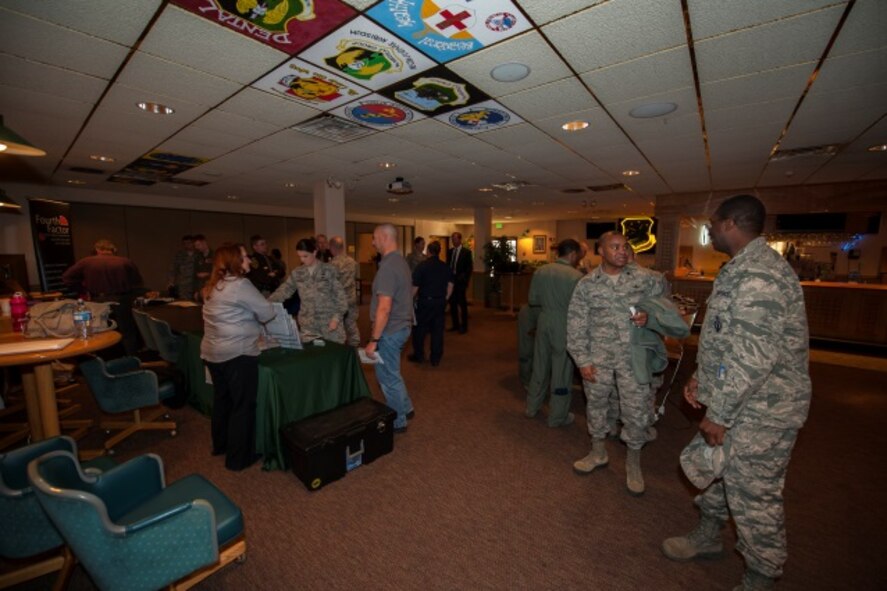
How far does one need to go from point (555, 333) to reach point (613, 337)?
2.45ft

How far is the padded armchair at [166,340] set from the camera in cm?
344

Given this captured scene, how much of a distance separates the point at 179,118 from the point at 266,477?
3242mm

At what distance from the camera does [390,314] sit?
2.84m

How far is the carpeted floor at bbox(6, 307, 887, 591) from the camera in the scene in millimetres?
1725

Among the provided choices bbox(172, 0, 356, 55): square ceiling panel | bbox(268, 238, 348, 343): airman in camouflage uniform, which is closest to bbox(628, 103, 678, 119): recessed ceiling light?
bbox(172, 0, 356, 55): square ceiling panel

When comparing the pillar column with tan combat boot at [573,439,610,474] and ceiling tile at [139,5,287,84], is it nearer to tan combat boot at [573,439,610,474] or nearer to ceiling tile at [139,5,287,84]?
ceiling tile at [139,5,287,84]

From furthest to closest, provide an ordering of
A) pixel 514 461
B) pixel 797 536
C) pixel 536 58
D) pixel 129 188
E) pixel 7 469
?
pixel 129 188, pixel 514 461, pixel 536 58, pixel 797 536, pixel 7 469

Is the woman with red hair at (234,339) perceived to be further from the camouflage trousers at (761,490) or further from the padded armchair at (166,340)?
the camouflage trousers at (761,490)

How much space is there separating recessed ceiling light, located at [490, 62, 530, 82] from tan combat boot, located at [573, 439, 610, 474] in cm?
261

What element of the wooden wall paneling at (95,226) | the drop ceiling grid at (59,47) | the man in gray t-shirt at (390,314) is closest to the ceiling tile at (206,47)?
A: the drop ceiling grid at (59,47)

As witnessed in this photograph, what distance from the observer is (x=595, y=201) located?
9.22 meters

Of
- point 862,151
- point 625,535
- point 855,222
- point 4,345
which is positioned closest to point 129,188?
point 4,345

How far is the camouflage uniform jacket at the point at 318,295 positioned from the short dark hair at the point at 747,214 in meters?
3.01

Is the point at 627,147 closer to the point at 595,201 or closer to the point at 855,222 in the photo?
the point at 595,201
